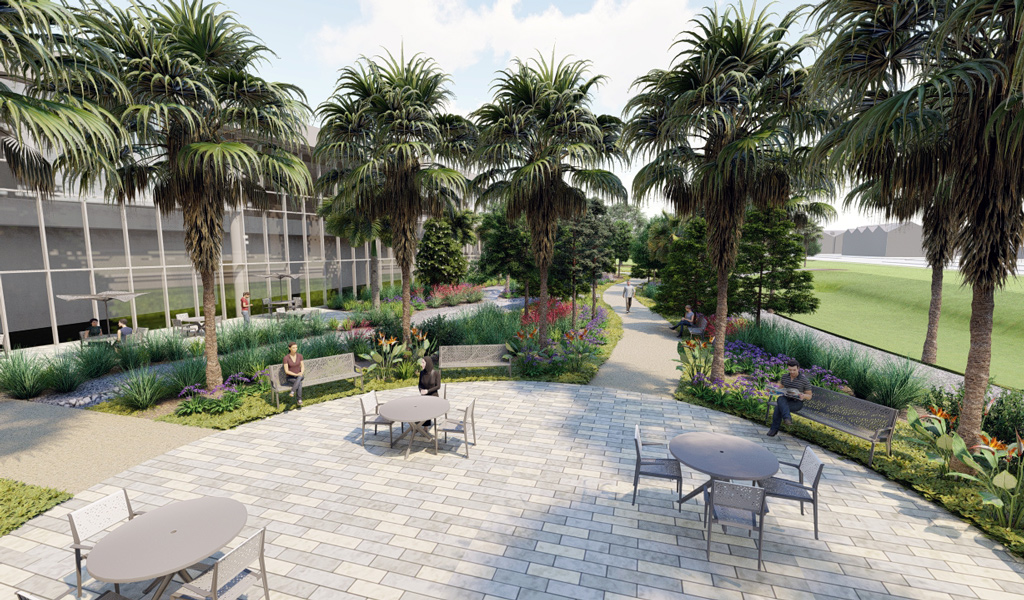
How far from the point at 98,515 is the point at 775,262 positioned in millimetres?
19190

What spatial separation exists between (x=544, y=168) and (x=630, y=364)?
261 inches

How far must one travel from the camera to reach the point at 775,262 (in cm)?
1619

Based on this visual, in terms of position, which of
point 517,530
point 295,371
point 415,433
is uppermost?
point 295,371

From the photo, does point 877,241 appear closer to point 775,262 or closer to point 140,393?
point 775,262

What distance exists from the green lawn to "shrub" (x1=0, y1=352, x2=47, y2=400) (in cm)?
1951

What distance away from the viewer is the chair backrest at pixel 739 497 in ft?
14.1

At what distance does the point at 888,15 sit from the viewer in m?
5.70

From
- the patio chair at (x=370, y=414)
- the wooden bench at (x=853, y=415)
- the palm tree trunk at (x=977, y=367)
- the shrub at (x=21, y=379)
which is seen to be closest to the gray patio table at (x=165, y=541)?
the patio chair at (x=370, y=414)

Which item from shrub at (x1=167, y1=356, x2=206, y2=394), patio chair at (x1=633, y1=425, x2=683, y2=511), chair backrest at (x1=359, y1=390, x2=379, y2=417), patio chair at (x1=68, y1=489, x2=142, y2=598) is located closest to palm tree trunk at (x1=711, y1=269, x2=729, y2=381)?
patio chair at (x1=633, y1=425, x2=683, y2=511)

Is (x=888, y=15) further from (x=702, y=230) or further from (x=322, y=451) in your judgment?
(x=702, y=230)

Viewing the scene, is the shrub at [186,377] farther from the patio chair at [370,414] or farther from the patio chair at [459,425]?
the patio chair at [459,425]

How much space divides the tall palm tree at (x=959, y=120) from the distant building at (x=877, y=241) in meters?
86.2

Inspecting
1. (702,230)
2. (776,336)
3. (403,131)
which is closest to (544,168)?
(403,131)

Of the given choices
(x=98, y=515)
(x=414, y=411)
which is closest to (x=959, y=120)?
(x=414, y=411)
